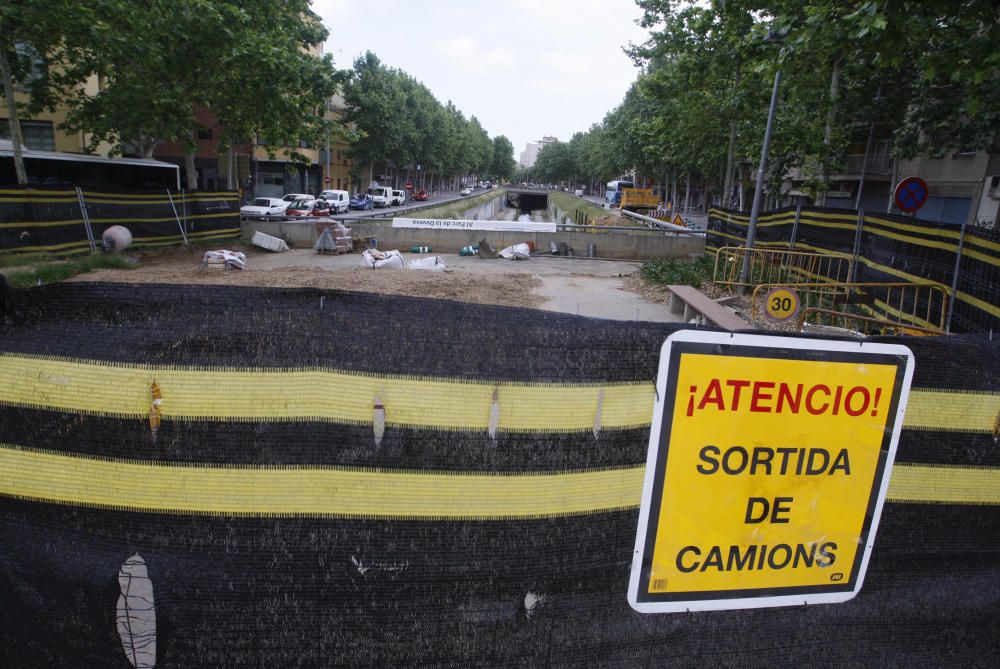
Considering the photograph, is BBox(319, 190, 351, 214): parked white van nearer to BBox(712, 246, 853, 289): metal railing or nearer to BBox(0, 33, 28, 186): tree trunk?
BBox(0, 33, 28, 186): tree trunk

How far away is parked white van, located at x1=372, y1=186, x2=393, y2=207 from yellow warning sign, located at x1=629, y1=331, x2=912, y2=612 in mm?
58699

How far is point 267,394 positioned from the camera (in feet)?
5.59

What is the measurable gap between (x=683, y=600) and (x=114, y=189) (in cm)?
2129

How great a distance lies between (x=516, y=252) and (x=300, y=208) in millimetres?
20542

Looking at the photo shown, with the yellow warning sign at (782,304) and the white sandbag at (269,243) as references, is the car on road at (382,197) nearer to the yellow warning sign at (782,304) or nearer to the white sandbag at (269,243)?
the white sandbag at (269,243)

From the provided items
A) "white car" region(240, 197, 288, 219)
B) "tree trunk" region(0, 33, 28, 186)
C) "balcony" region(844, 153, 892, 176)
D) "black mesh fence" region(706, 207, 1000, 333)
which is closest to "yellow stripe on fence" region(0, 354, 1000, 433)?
"black mesh fence" region(706, 207, 1000, 333)

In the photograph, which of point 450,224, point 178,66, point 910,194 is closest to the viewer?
point 910,194

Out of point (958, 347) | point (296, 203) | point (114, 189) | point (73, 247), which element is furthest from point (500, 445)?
point (296, 203)

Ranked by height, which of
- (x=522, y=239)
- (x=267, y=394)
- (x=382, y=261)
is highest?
(x=267, y=394)

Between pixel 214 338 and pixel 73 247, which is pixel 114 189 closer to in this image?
pixel 73 247

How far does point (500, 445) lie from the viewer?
5.85 ft

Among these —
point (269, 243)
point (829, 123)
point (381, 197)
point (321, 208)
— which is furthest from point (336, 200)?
point (829, 123)

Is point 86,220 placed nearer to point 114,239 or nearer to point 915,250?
point 114,239

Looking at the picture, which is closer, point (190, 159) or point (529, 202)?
point (190, 159)
